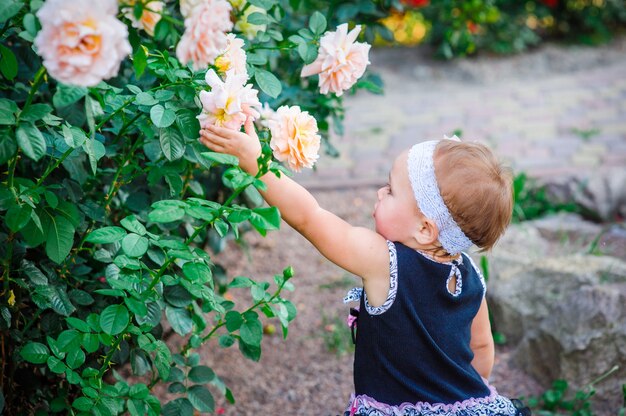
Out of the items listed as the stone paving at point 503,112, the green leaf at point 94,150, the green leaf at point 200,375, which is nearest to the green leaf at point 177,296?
the green leaf at point 200,375

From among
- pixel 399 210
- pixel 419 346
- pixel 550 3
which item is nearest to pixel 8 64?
pixel 399 210

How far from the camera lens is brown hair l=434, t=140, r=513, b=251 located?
1812mm

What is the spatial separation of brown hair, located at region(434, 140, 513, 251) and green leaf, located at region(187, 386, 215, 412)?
825mm

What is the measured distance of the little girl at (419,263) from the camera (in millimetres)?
1815

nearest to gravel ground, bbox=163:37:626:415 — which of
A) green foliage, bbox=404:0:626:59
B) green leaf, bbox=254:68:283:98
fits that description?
green leaf, bbox=254:68:283:98

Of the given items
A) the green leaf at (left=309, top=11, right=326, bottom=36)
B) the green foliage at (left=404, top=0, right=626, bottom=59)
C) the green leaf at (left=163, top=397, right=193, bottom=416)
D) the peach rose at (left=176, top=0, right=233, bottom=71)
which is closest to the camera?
the peach rose at (left=176, top=0, right=233, bottom=71)

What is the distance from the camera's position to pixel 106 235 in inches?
62.1

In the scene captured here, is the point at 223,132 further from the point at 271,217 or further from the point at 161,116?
the point at 271,217

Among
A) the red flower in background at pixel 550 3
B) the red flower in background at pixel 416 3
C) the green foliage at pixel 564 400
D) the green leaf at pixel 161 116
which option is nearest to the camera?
the green leaf at pixel 161 116

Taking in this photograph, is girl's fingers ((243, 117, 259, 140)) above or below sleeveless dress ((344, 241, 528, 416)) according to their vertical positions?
above

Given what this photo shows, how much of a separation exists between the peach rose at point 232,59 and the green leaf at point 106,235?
1.34 feet

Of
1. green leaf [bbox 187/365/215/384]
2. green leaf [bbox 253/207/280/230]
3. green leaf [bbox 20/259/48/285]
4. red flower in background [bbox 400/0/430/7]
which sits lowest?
red flower in background [bbox 400/0/430/7]

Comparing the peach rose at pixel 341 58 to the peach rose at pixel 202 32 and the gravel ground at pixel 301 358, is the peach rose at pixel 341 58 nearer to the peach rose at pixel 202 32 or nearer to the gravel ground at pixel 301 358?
the peach rose at pixel 202 32

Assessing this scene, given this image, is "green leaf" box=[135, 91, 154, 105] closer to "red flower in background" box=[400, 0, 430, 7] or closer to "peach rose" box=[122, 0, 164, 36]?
"peach rose" box=[122, 0, 164, 36]
